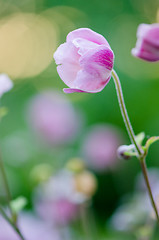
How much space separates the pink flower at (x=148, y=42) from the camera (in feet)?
0.85

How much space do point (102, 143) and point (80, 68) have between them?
1.94 feet

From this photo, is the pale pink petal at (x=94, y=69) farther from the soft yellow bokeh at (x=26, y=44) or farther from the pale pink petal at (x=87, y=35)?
the soft yellow bokeh at (x=26, y=44)

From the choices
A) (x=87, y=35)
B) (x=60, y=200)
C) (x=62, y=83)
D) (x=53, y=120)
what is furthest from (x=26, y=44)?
(x=87, y=35)

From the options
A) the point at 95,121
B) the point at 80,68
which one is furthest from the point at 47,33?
the point at 80,68

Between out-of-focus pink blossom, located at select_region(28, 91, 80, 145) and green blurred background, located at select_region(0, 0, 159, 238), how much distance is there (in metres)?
0.07

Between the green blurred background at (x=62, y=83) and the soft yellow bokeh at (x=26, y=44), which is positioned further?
the soft yellow bokeh at (x=26, y=44)

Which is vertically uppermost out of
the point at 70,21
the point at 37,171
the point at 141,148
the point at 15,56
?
the point at 141,148

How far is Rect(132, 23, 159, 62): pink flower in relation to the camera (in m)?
0.26

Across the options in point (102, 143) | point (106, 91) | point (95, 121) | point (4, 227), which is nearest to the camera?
point (4, 227)

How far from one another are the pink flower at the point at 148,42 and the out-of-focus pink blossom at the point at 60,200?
0.38 metres

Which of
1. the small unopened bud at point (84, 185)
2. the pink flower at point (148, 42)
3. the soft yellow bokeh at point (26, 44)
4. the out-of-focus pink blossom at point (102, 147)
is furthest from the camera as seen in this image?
the soft yellow bokeh at point (26, 44)

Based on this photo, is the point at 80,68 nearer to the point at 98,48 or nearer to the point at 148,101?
the point at 98,48

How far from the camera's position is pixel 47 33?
2033 millimetres

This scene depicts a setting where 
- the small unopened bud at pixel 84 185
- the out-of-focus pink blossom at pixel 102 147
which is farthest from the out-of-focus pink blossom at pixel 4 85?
the out-of-focus pink blossom at pixel 102 147
